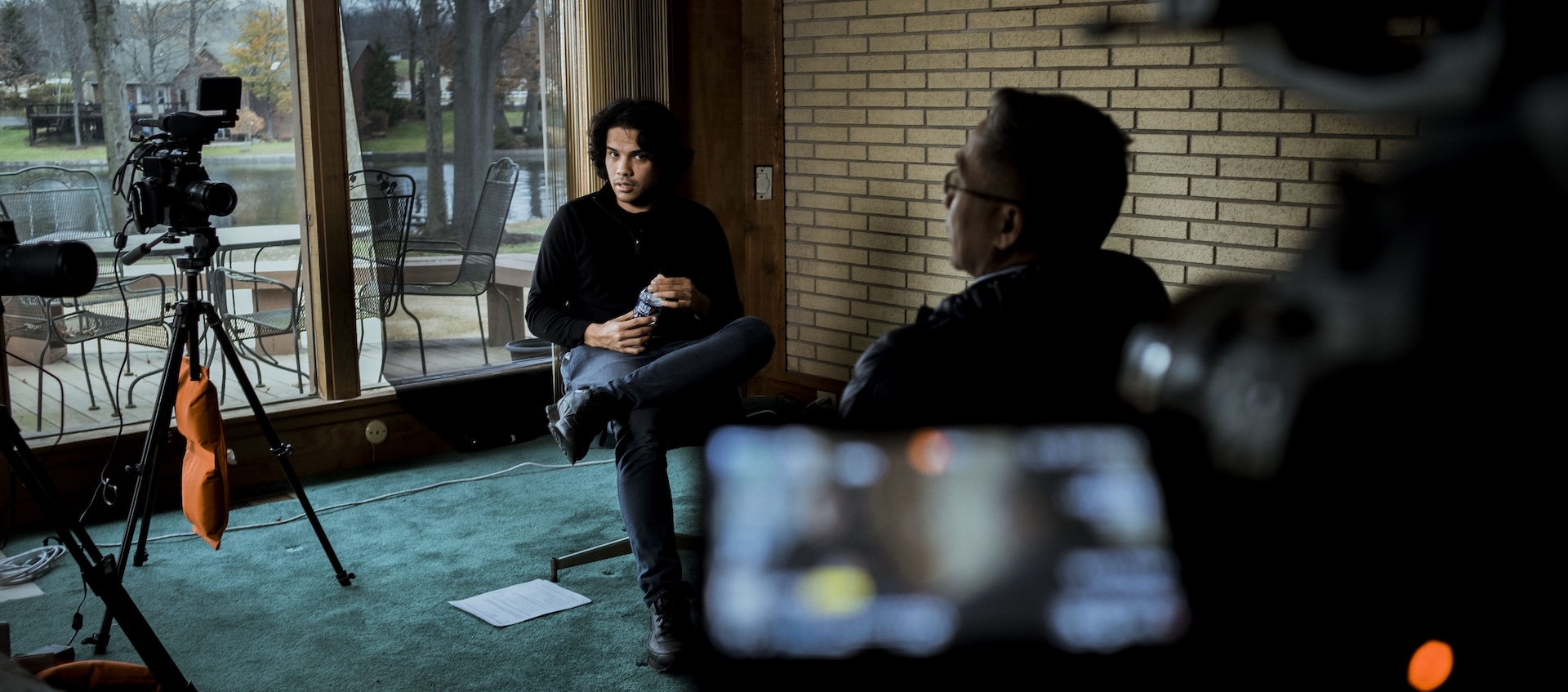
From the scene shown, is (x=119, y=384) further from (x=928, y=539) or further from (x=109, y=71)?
(x=928, y=539)

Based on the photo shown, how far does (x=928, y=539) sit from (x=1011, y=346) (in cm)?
46

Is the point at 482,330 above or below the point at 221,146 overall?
below

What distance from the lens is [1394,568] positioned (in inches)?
39.0

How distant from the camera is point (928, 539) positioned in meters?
1.09

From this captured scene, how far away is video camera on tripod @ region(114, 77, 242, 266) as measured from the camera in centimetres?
288

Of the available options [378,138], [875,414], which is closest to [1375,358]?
[875,414]

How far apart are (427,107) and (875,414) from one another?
3.47 metres

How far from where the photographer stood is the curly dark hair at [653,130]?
10.9 ft

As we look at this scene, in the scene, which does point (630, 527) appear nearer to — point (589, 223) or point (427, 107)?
point (589, 223)

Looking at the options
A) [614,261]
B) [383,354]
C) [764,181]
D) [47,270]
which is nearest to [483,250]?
[383,354]

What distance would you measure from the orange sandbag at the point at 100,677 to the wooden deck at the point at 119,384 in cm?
130

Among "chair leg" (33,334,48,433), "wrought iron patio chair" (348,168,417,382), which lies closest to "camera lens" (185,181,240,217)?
"chair leg" (33,334,48,433)

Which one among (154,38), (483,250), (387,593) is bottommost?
(387,593)

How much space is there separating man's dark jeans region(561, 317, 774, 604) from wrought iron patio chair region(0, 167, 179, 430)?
60.2 inches
